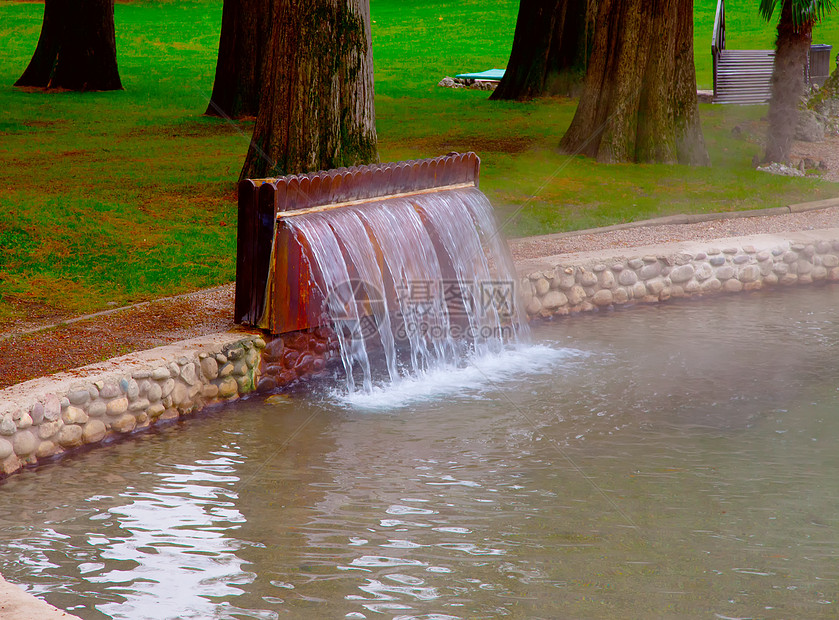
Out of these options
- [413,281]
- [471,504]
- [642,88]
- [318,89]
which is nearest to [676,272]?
[413,281]

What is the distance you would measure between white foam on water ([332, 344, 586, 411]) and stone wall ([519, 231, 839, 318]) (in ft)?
2.87

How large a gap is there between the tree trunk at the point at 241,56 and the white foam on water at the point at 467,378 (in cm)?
1017

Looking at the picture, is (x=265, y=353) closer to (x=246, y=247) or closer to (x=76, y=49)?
(x=246, y=247)

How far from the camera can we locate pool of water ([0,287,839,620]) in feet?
14.1

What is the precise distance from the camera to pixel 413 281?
769 cm

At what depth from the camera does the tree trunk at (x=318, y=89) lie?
33.8ft

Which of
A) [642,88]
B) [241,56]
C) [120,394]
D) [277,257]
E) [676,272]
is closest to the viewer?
[120,394]

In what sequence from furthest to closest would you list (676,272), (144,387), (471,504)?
1. (676,272)
2. (144,387)
3. (471,504)

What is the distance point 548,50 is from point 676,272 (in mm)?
12128

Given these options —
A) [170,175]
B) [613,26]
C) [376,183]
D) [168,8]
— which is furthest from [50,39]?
[168,8]

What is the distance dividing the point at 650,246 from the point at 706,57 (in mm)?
20736

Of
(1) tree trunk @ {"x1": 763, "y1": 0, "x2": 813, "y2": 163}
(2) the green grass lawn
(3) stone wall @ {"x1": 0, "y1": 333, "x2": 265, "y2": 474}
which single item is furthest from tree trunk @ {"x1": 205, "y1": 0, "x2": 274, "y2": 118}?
(3) stone wall @ {"x1": 0, "y1": 333, "x2": 265, "y2": 474}

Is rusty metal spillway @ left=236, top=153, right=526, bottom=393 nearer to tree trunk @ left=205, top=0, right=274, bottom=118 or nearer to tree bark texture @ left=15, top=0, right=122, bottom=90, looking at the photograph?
tree trunk @ left=205, top=0, right=274, bottom=118

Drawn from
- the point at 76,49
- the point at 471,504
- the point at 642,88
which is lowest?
the point at 471,504
